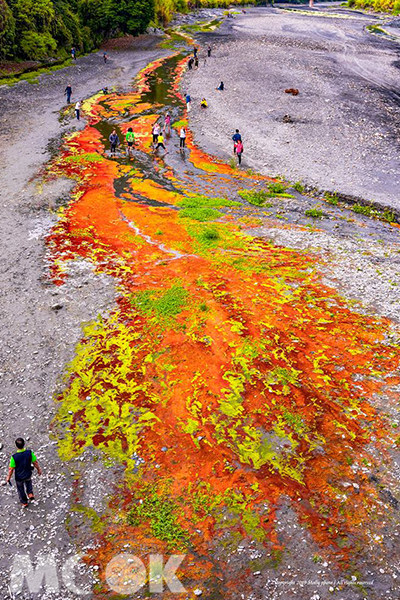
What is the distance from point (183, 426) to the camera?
47.4ft

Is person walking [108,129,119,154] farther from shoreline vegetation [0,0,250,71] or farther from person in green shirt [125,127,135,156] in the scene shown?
shoreline vegetation [0,0,250,71]

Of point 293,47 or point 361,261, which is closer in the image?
point 361,261

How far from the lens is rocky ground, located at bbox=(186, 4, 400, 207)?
35.5 meters

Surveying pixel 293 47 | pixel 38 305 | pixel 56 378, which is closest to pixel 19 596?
pixel 56 378

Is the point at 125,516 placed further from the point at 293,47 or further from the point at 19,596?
the point at 293,47

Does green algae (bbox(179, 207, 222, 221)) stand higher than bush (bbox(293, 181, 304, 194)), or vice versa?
bush (bbox(293, 181, 304, 194))

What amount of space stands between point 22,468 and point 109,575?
3.40 m

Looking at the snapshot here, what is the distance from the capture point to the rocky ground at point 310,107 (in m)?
35.5

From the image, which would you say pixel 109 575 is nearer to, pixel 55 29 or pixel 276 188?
pixel 276 188

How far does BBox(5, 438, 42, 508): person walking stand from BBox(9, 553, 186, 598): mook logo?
58.7 inches

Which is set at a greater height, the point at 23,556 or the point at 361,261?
the point at 361,261

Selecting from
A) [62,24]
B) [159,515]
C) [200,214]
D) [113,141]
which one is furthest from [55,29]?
[159,515]

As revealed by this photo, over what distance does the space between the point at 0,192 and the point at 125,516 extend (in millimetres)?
25913

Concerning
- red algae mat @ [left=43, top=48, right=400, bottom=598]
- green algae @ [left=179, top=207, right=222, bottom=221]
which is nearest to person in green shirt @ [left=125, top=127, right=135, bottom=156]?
green algae @ [left=179, top=207, right=222, bottom=221]
